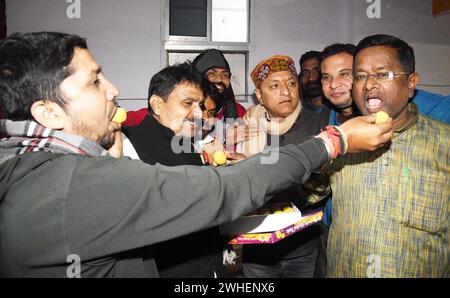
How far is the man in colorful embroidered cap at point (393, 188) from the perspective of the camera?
156 centimetres

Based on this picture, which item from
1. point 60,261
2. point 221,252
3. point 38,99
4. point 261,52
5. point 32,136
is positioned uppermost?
point 261,52

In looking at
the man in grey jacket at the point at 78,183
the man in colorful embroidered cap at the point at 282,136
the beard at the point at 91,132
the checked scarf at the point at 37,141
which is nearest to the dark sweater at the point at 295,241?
the man in colorful embroidered cap at the point at 282,136

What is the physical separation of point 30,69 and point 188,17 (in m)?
5.31

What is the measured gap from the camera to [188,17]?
5.87 meters

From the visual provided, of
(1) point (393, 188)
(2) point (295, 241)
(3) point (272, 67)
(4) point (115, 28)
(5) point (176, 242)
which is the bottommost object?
(2) point (295, 241)

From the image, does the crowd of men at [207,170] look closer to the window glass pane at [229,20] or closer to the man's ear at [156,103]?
the man's ear at [156,103]

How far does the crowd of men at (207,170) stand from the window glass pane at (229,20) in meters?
3.50

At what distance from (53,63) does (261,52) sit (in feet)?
17.2

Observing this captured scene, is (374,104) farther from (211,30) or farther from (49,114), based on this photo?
(211,30)

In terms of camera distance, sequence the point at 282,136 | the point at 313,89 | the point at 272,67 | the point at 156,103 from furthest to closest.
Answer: the point at 313,89 → the point at 272,67 → the point at 282,136 → the point at 156,103

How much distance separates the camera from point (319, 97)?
3336 millimetres

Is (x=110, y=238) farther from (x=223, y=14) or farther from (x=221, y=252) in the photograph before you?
(x=223, y=14)

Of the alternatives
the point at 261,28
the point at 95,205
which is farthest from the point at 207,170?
the point at 261,28
